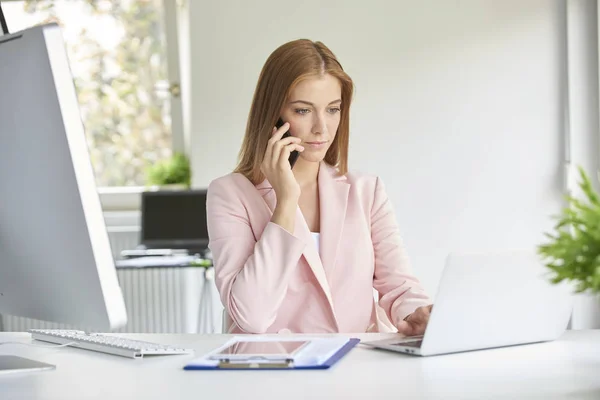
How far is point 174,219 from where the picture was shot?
4.61 m

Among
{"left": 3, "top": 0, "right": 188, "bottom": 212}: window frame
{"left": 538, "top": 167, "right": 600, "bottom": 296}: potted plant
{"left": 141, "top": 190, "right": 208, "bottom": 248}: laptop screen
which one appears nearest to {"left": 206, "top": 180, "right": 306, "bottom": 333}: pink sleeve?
{"left": 538, "top": 167, "right": 600, "bottom": 296}: potted plant

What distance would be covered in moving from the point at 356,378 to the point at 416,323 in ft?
1.89

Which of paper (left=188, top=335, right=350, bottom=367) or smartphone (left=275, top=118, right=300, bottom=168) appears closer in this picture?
paper (left=188, top=335, right=350, bottom=367)

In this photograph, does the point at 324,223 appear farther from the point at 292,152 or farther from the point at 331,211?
the point at 292,152

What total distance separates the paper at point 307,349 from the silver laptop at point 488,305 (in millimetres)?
81

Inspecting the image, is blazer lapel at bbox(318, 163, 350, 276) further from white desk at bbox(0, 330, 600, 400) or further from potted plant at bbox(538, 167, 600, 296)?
potted plant at bbox(538, 167, 600, 296)

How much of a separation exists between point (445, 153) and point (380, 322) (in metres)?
2.68

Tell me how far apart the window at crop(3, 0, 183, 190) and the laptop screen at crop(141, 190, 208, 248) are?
2.81 ft

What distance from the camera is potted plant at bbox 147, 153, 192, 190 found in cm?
522

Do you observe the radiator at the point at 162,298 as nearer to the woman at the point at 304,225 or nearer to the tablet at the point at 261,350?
the woman at the point at 304,225

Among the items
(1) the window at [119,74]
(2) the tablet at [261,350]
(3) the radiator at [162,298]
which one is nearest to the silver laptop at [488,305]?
(2) the tablet at [261,350]

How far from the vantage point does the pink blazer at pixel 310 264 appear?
2045mm

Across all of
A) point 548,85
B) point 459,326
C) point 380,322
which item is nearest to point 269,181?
point 380,322

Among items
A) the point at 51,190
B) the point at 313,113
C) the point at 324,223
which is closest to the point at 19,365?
the point at 51,190
